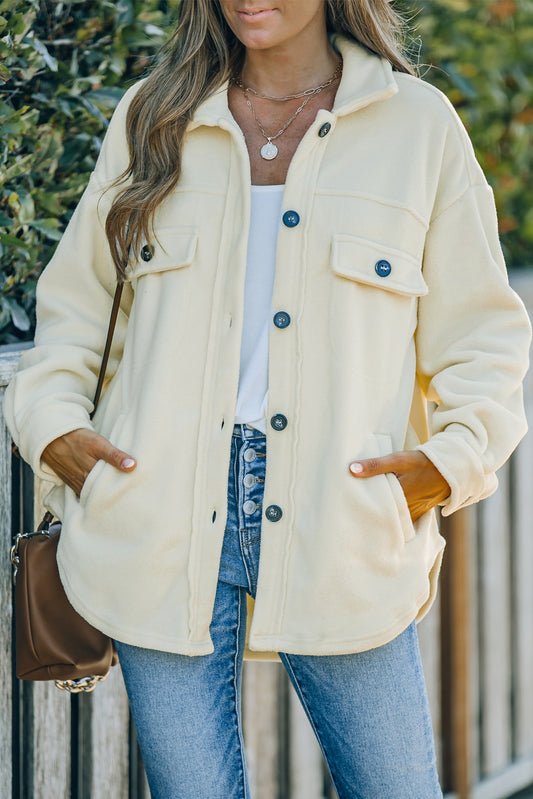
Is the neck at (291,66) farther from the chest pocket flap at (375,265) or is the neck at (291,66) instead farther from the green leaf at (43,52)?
the green leaf at (43,52)

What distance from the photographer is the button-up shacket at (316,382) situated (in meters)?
2.10

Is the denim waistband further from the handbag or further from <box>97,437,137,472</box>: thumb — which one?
the handbag

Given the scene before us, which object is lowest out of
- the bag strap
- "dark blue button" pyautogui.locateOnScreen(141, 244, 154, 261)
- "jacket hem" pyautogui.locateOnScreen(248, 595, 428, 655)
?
"jacket hem" pyautogui.locateOnScreen(248, 595, 428, 655)

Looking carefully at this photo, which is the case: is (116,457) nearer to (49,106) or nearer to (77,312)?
(77,312)

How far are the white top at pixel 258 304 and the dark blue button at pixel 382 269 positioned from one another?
0.63ft

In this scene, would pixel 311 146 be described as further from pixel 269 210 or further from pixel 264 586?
pixel 264 586

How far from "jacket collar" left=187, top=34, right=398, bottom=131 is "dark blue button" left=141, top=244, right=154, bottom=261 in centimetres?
25

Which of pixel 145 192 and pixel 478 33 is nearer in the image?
pixel 145 192

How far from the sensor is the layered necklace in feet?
7.43

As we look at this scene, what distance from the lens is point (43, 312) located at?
2.40 meters

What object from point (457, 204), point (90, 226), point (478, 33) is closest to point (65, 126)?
point (90, 226)

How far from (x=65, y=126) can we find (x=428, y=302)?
123 cm

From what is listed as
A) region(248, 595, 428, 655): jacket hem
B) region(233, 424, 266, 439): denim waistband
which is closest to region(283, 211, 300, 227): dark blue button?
region(233, 424, 266, 439): denim waistband

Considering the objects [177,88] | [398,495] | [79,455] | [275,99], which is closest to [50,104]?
[177,88]
